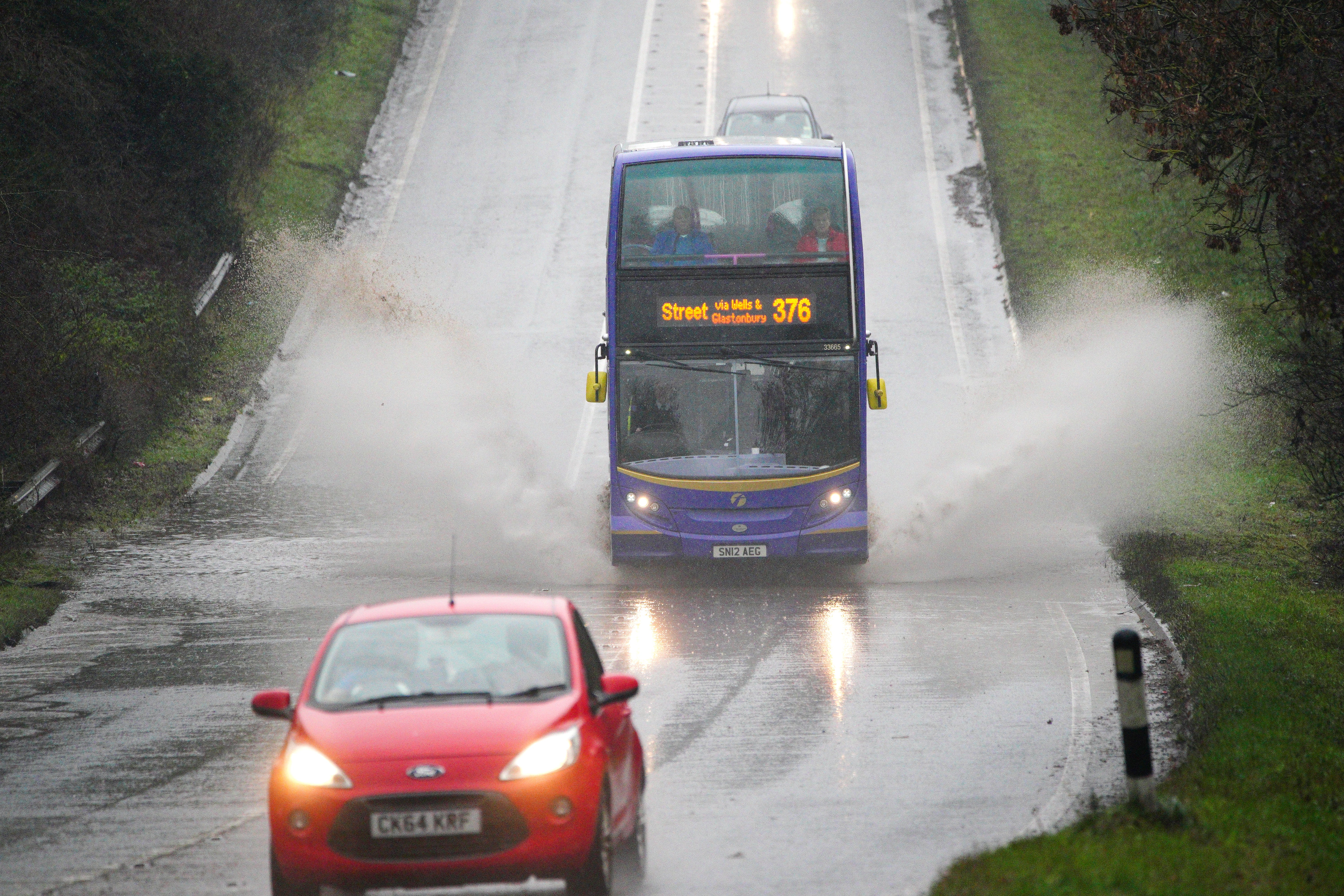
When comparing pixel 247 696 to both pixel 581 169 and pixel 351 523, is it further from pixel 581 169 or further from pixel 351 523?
pixel 581 169

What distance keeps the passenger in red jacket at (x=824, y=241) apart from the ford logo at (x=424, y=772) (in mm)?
11485

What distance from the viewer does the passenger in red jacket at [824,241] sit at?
1855 cm

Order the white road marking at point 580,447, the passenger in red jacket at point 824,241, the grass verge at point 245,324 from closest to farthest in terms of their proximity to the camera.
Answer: the passenger in red jacket at point 824,241
the grass verge at point 245,324
the white road marking at point 580,447

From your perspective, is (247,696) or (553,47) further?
(553,47)

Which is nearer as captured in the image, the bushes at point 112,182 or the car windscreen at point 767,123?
the bushes at point 112,182

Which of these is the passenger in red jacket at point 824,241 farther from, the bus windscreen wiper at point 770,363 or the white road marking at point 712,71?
the white road marking at point 712,71

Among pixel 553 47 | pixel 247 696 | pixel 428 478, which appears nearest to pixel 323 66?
pixel 553 47

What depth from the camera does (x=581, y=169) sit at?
3797 centimetres

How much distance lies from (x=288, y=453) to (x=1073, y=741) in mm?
17026

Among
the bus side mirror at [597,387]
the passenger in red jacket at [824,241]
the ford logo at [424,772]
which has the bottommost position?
the bus side mirror at [597,387]

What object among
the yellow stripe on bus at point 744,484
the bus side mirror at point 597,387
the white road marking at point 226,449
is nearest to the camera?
the yellow stripe on bus at point 744,484

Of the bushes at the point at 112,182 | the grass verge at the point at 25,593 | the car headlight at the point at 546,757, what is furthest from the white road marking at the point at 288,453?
the car headlight at the point at 546,757

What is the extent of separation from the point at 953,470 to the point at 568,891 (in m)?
14.2

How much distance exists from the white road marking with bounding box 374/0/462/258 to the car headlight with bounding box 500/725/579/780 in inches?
1053
